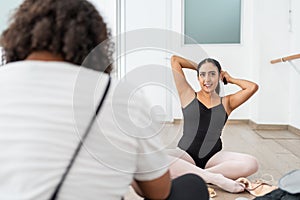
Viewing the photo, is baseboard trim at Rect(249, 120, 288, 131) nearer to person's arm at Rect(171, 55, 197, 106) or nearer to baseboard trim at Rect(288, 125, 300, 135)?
baseboard trim at Rect(288, 125, 300, 135)

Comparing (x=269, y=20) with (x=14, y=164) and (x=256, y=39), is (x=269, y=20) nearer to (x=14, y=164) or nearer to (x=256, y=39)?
(x=256, y=39)

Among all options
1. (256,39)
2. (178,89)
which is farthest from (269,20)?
(178,89)

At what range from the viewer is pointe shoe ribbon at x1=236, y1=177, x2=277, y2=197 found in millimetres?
1867

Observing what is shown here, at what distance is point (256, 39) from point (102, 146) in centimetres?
382

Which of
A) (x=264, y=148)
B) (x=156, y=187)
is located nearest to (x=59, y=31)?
(x=156, y=187)

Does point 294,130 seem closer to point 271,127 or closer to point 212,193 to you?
point 271,127

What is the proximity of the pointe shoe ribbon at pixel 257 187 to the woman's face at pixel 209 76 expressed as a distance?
21.3 inches

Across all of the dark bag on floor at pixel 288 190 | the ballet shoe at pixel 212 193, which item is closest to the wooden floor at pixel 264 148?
the ballet shoe at pixel 212 193

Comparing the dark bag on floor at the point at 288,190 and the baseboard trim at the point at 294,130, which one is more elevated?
the dark bag on floor at the point at 288,190

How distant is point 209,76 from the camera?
7.33 ft

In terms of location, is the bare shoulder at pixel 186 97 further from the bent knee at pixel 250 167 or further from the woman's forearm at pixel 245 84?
the bent knee at pixel 250 167

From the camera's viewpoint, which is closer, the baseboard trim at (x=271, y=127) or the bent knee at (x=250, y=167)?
the bent knee at (x=250, y=167)

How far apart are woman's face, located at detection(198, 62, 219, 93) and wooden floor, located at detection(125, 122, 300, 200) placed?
0.40 metres

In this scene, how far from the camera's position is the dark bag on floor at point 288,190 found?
159 centimetres
